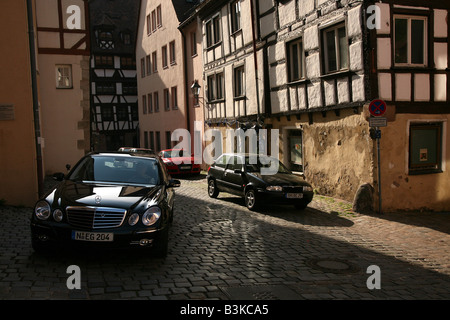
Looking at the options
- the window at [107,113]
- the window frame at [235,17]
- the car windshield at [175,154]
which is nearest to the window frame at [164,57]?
the car windshield at [175,154]

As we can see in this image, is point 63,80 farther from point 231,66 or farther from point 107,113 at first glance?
point 107,113

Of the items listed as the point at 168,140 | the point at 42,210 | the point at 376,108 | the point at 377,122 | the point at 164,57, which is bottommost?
the point at 42,210

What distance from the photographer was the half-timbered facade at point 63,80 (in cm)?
2000

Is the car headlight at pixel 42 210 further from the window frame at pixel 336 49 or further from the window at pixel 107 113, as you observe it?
the window at pixel 107 113

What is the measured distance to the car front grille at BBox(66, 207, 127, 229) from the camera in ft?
19.8

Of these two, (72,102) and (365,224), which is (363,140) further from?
(72,102)

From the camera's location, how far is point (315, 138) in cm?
1459

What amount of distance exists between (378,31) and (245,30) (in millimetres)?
8440

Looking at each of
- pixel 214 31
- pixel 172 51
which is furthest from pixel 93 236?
pixel 172 51

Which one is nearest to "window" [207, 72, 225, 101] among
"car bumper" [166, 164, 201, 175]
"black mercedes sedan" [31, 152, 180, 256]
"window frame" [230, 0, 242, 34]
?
"window frame" [230, 0, 242, 34]

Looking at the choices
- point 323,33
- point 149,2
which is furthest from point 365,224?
point 149,2

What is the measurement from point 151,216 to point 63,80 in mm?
16326

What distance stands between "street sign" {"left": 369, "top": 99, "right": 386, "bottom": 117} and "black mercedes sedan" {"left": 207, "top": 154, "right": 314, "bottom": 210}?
8.45 feet

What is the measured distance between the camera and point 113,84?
142 feet
